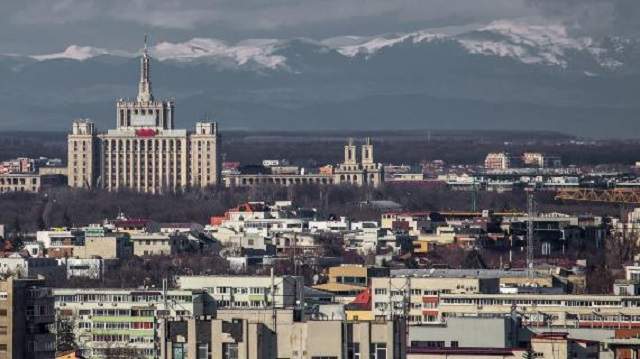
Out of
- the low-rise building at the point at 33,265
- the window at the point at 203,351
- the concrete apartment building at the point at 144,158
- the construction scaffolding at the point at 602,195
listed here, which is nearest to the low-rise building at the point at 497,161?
the concrete apartment building at the point at 144,158

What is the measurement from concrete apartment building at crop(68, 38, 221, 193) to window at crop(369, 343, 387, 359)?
118175 mm

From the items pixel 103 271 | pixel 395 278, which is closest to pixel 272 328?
pixel 395 278

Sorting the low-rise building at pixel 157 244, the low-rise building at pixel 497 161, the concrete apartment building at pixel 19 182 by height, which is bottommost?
the low-rise building at pixel 157 244

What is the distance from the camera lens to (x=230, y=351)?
3491 cm

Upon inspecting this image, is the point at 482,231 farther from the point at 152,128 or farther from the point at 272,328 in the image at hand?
the point at 272,328

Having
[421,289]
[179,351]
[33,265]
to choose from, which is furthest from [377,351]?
[33,265]

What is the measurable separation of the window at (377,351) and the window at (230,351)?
4.41 ft

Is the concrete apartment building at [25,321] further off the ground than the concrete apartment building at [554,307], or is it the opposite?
the concrete apartment building at [25,321]

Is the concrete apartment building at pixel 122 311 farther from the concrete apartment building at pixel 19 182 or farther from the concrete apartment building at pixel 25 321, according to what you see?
the concrete apartment building at pixel 19 182

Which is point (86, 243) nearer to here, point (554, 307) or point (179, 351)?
point (554, 307)

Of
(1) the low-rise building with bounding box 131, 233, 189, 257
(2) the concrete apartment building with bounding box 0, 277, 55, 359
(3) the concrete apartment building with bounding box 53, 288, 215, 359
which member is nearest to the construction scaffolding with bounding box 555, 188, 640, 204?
(1) the low-rise building with bounding box 131, 233, 189, 257

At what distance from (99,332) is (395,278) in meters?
12.2

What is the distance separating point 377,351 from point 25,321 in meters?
10.2

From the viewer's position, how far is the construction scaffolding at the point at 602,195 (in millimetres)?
134875
